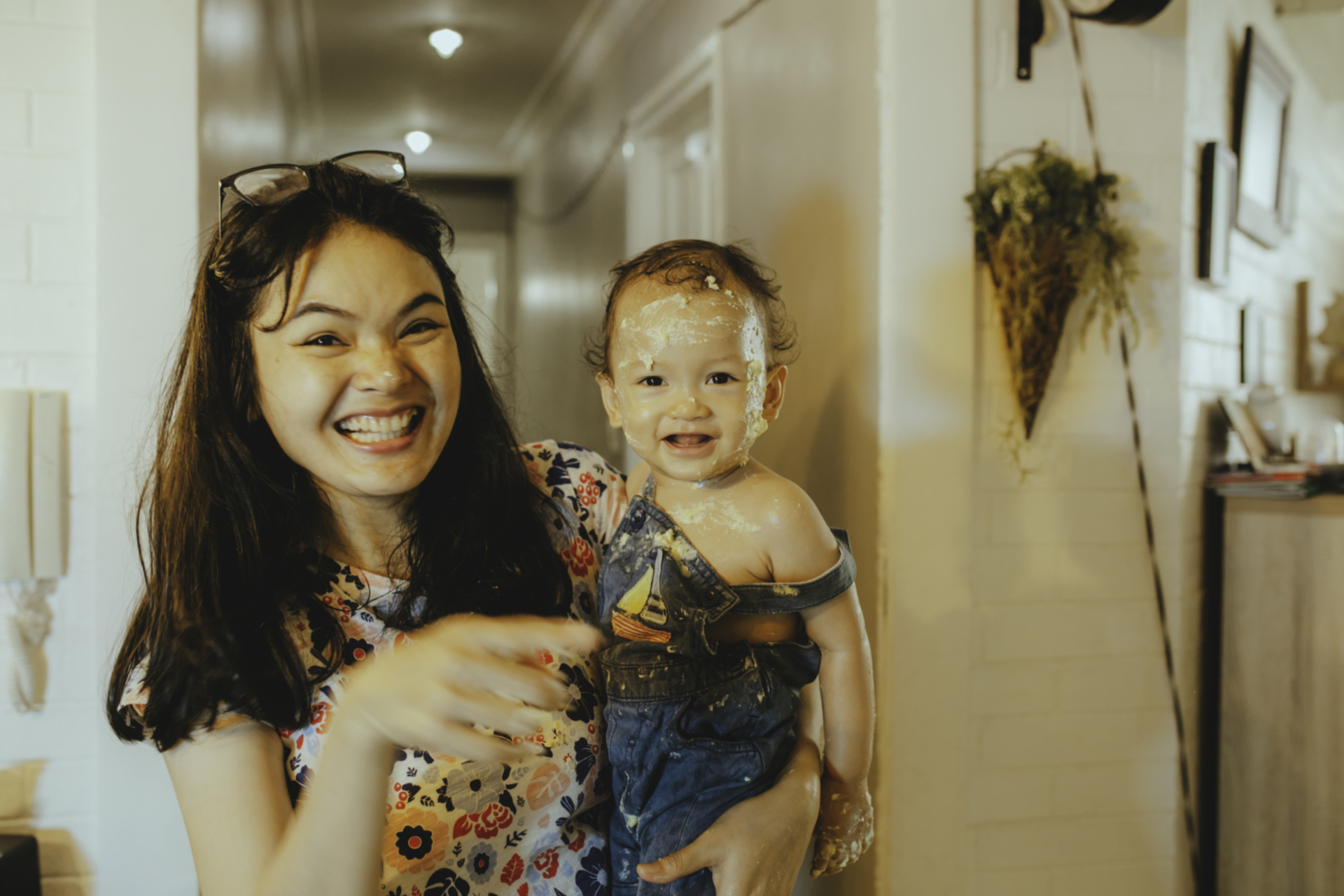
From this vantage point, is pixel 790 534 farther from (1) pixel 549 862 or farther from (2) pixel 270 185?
(2) pixel 270 185

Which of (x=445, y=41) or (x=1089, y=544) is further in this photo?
(x=445, y=41)

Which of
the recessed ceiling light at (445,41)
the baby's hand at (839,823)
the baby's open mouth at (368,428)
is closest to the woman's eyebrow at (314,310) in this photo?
the baby's open mouth at (368,428)

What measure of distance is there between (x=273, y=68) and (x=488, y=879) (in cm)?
323

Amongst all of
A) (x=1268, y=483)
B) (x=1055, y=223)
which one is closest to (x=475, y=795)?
(x=1055, y=223)

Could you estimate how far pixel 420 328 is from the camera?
1.02m

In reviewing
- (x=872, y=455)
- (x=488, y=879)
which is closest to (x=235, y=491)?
(x=488, y=879)

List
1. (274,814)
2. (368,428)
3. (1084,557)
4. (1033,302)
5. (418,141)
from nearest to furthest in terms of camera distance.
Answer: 1. (274,814)
2. (368,428)
3. (1033,302)
4. (1084,557)
5. (418,141)

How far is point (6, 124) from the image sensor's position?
141cm

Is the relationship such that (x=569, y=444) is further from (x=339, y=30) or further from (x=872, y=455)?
(x=339, y=30)

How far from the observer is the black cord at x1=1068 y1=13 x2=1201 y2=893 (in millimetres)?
1714

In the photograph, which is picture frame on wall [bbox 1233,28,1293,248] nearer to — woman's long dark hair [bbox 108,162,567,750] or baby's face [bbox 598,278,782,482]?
baby's face [bbox 598,278,782,482]

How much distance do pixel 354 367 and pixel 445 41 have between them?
3519mm

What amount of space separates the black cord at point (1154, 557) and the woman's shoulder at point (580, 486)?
1.19 meters

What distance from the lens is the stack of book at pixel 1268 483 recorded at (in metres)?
1.80
